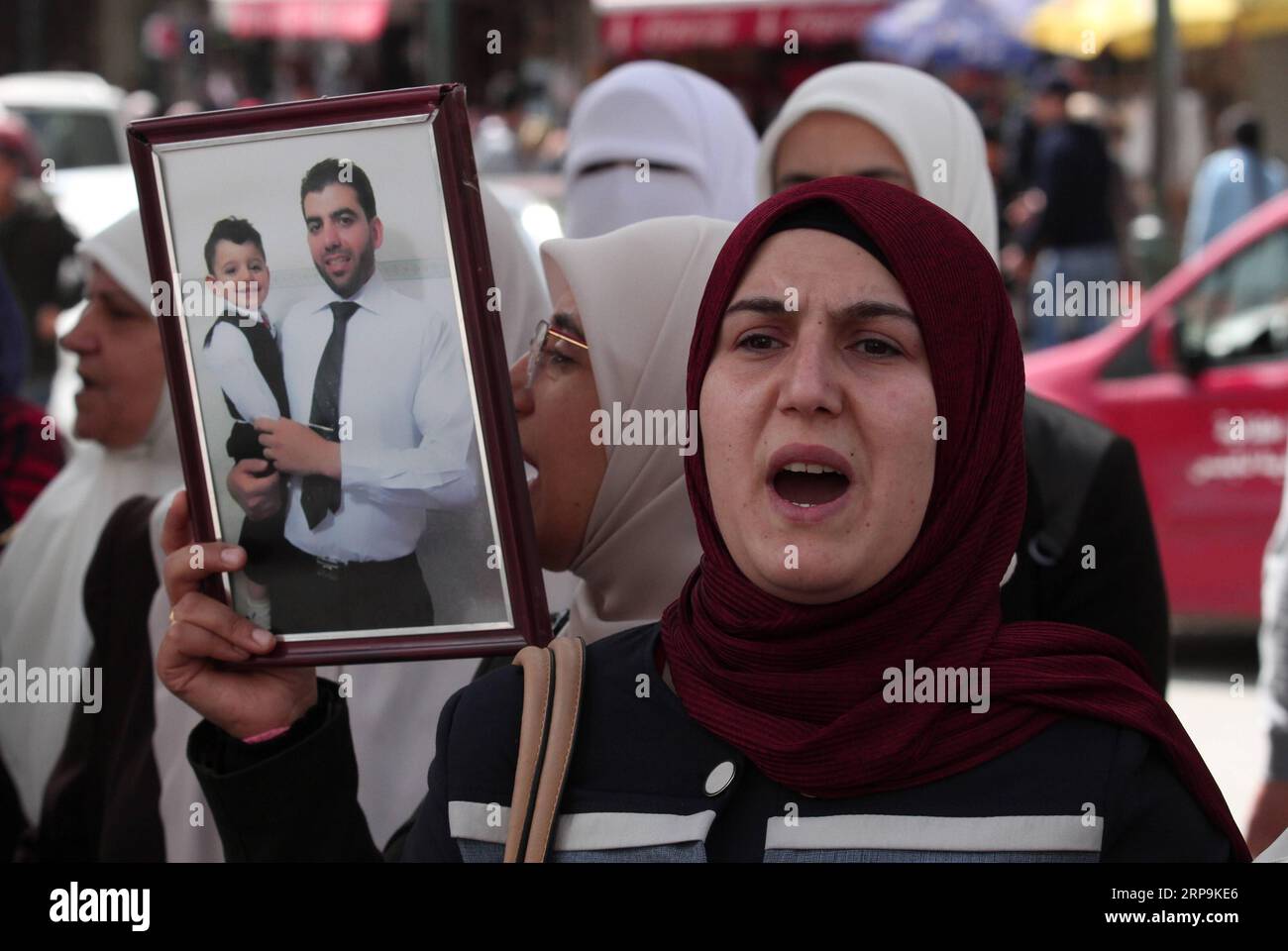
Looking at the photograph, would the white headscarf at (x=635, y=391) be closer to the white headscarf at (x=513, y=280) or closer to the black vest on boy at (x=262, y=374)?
the white headscarf at (x=513, y=280)

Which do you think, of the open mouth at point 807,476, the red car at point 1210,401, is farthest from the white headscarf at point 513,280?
the red car at point 1210,401

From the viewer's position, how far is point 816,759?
1.57 metres

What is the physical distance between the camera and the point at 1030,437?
250cm

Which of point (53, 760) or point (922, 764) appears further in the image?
point (53, 760)

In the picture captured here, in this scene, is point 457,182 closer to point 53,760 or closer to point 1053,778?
point 1053,778

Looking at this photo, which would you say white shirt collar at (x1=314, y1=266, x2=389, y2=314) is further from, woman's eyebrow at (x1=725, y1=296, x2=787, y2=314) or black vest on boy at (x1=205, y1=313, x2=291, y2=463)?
woman's eyebrow at (x1=725, y1=296, x2=787, y2=314)

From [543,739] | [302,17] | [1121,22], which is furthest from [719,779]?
[302,17]

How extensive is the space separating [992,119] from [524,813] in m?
13.2

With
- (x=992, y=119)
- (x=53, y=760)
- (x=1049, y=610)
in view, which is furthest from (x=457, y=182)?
(x=992, y=119)

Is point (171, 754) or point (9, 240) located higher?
point (9, 240)

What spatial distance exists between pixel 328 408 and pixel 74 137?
10.8 meters

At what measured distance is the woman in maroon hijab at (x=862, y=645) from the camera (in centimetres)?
156

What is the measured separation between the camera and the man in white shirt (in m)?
1.74

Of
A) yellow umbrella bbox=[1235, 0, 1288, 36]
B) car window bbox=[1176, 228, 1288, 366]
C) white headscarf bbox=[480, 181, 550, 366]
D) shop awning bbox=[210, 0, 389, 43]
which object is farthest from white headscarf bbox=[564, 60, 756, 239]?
shop awning bbox=[210, 0, 389, 43]
